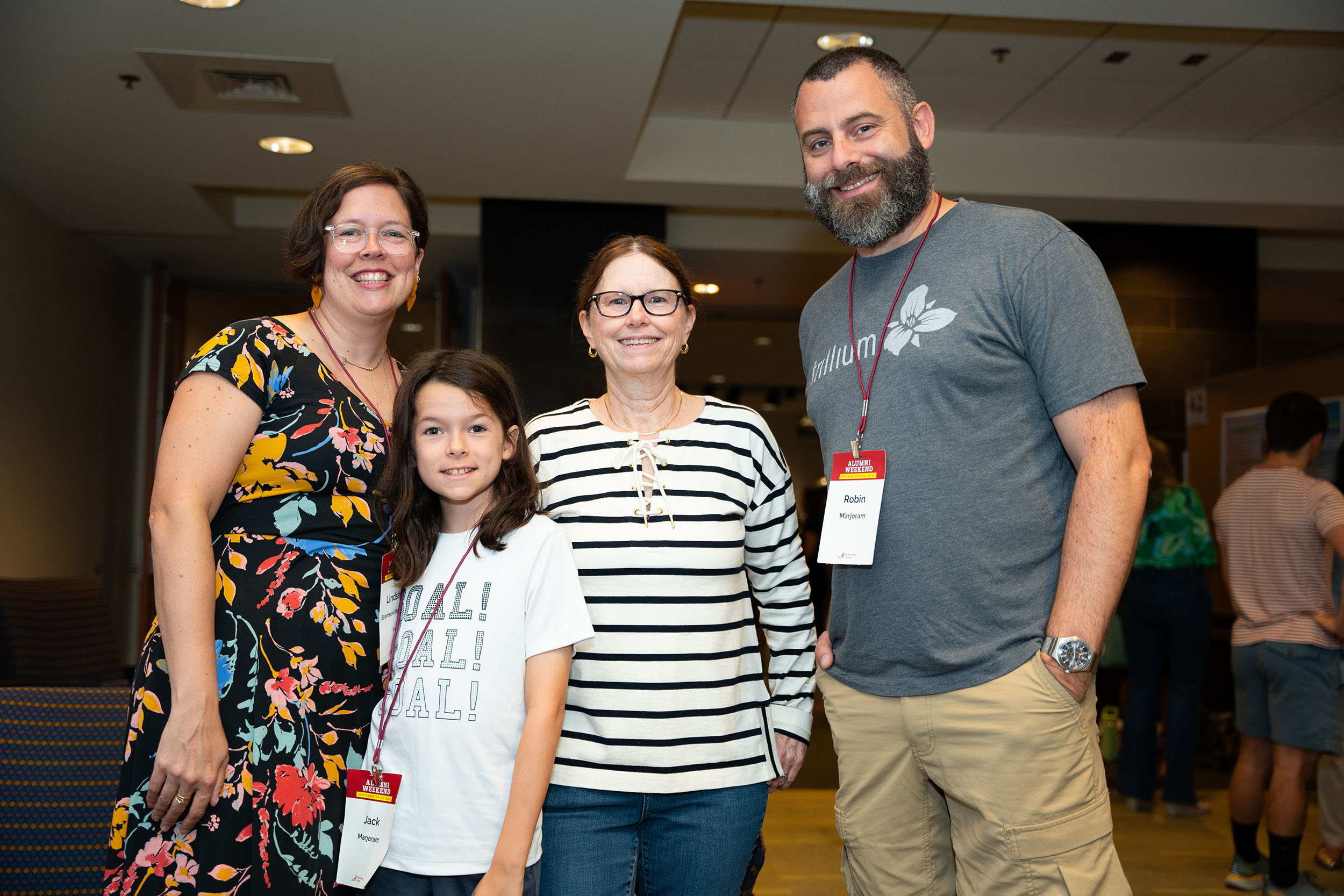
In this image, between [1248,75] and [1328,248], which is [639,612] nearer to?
[1248,75]

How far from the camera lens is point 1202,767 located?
5398 mm

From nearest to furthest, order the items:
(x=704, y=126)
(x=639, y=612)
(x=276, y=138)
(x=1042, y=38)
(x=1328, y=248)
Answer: (x=639, y=612) → (x=1042, y=38) → (x=276, y=138) → (x=704, y=126) → (x=1328, y=248)

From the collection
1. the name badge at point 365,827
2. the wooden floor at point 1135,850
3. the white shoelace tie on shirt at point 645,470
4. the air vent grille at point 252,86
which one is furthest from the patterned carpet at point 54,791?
the air vent grille at point 252,86

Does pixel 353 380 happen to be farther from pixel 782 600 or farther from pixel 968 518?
pixel 968 518

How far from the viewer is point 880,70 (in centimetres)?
166

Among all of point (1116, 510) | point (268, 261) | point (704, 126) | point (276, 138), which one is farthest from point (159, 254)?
point (1116, 510)

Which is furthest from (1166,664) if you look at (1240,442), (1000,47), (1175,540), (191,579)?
(191,579)

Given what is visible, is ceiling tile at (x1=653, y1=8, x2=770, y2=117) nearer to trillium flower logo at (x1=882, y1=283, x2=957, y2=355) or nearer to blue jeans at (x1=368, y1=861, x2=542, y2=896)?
trillium flower logo at (x1=882, y1=283, x2=957, y2=355)

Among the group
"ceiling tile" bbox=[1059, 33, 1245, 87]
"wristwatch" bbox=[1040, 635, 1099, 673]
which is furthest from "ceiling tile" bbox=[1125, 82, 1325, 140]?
"wristwatch" bbox=[1040, 635, 1099, 673]

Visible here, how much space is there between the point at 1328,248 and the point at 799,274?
3625 mm

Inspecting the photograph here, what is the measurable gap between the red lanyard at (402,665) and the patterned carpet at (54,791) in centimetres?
42

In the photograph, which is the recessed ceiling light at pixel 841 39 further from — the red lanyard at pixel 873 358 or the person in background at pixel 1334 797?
the red lanyard at pixel 873 358

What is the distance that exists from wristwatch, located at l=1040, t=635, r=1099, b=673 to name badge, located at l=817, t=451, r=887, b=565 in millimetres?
293

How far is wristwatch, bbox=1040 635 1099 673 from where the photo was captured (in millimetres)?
1384
